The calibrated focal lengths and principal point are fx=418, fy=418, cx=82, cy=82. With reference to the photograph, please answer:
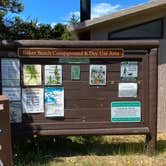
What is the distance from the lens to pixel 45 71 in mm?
6770

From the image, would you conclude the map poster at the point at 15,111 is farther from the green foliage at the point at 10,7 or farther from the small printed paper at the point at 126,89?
the green foliage at the point at 10,7

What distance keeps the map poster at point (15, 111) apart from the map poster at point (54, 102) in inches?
17.3

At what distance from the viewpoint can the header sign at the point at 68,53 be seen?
669 cm

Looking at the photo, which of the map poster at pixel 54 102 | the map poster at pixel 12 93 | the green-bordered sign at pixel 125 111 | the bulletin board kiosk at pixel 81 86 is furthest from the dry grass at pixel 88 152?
the map poster at pixel 12 93

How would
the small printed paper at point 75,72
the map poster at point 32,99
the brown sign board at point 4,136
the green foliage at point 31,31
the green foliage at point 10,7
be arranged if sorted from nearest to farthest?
the brown sign board at point 4,136, the map poster at point 32,99, the small printed paper at point 75,72, the green foliage at point 10,7, the green foliage at point 31,31

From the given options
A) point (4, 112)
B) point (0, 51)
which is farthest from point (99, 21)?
point (4, 112)

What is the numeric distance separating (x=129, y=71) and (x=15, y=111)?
6.52 ft

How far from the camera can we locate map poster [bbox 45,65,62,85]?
6770 millimetres

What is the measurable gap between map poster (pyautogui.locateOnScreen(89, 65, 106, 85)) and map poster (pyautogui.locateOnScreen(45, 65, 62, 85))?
517 millimetres

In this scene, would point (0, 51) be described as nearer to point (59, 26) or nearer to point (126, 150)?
point (126, 150)

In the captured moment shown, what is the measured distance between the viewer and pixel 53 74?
6.80m

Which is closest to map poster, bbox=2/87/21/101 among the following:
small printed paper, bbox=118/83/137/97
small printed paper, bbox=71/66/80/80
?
small printed paper, bbox=71/66/80/80

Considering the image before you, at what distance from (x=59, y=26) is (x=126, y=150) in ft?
37.2

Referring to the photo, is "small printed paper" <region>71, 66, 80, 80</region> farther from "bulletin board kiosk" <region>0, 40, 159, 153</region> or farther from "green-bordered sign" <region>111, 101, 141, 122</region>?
"green-bordered sign" <region>111, 101, 141, 122</region>
